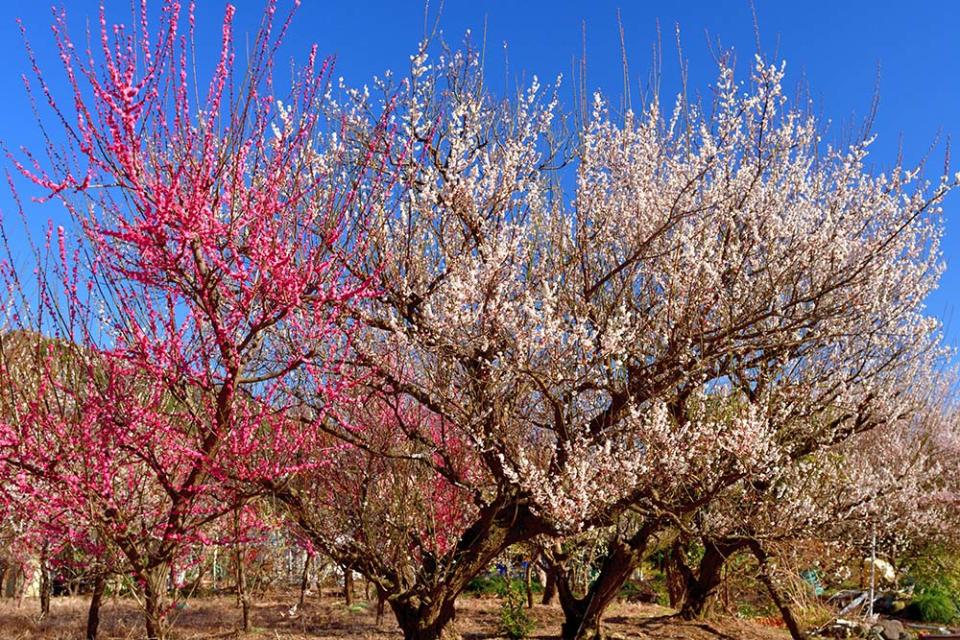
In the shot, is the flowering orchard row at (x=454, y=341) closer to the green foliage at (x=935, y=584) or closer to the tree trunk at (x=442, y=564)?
the tree trunk at (x=442, y=564)

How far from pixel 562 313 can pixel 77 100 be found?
3.73m

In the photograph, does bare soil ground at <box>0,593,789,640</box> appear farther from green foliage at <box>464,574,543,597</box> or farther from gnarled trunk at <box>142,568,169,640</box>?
gnarled trunk at <box>142,568,169,640</box>

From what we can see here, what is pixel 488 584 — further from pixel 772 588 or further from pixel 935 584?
pixel 935 584

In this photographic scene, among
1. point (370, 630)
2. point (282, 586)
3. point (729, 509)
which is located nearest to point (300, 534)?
point (370, 630)

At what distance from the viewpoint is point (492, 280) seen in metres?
5.60

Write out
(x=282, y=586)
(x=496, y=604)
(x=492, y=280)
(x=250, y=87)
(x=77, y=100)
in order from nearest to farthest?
1. (x=77, y=100)
2. (x=250, y=87)
3. (x=492, y=280)
4. (x=496, y=604)
5. (x=282, y=586)

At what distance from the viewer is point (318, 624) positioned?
9.98m

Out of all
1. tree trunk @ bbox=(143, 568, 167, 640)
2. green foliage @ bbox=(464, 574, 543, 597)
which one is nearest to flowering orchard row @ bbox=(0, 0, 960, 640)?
tree trunk @ bbox=(143, 568, 167, 640)

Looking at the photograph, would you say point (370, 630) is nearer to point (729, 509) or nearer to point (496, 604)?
point (496, 604)

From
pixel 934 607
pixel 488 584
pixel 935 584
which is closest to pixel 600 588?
pixel 488 584

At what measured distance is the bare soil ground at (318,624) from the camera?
9.02m

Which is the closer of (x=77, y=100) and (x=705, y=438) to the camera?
(x=77, y=100)

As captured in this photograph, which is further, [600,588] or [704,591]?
[704,591]

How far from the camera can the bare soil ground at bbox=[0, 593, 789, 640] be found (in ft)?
29.6
